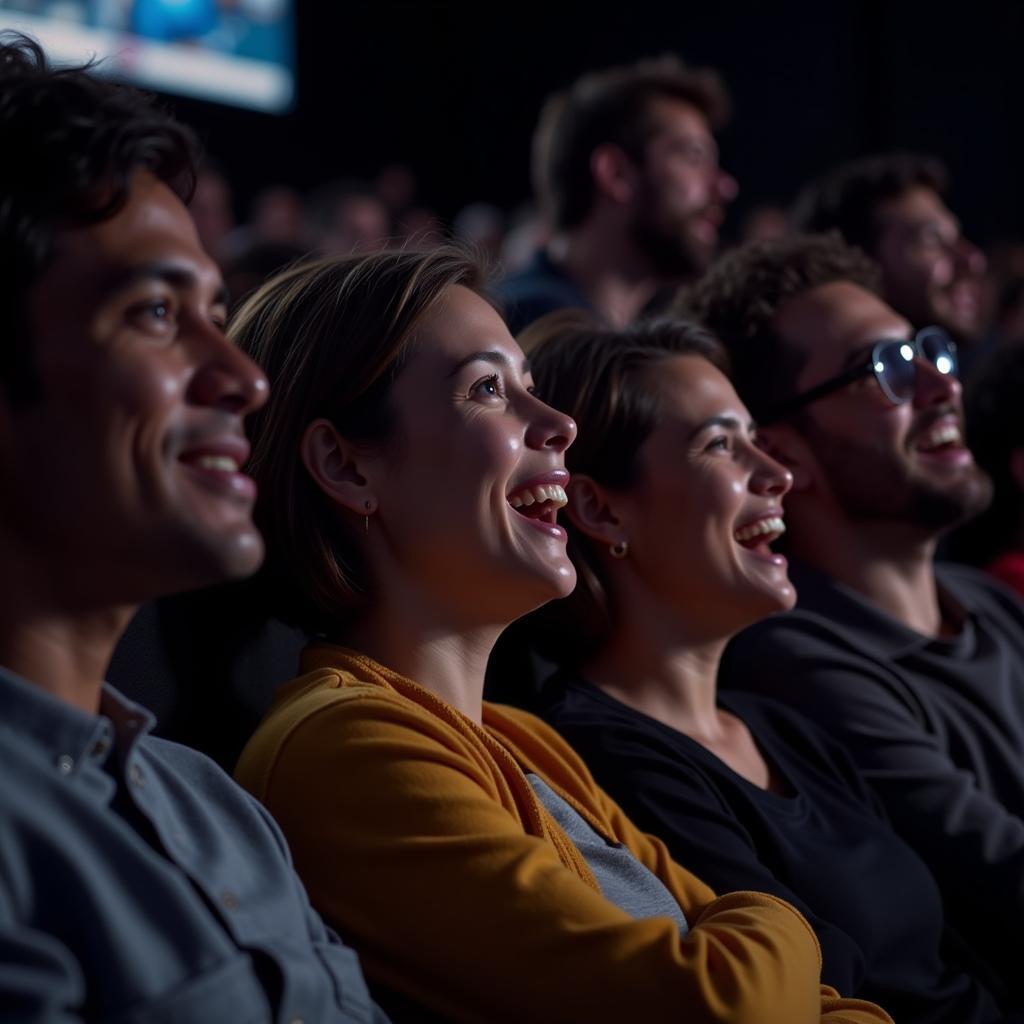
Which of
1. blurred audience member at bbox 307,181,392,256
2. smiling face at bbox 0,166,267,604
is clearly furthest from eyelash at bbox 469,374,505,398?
blurred audience member at bbox 307,181,392,256

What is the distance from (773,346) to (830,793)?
0.77m

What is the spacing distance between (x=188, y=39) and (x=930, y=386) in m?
5.05

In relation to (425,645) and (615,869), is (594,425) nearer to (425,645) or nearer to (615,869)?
(425,645)

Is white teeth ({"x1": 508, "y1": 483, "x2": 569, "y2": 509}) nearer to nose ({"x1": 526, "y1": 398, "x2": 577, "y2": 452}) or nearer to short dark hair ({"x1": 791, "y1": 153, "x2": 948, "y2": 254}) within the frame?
nose ({"x1": 526, "y1": 398, "x2": 577, "y2": 452})

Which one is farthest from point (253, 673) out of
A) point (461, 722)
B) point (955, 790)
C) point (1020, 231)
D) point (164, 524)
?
point (1020, 231)

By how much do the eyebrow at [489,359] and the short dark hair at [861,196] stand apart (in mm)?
2184

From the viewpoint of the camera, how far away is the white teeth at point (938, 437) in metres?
2.24

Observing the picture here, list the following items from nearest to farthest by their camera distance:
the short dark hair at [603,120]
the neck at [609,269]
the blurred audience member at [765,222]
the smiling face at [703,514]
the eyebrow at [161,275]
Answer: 1. the eyebrow at [161,275]
2. the smiling face at [703,514]
3. the neck at [609,269]
4. the short dark hair at [603,120]
5. the blurred audience member at [765,222]

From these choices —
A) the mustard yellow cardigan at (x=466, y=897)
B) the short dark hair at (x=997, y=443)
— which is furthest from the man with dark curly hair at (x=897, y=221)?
the mustard yellow cardigan at (x=466, y=897)

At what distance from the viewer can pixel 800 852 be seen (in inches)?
64.3

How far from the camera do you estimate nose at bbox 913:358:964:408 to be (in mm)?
2234

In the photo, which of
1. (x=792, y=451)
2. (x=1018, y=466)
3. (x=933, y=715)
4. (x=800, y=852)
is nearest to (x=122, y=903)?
(x=800, y=852)

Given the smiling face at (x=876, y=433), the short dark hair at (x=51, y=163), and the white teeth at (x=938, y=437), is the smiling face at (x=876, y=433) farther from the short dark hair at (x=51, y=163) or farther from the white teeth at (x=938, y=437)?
the short dark hair at (x=51, y=163)

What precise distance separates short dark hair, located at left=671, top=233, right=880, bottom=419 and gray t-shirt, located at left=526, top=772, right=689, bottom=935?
98cm
